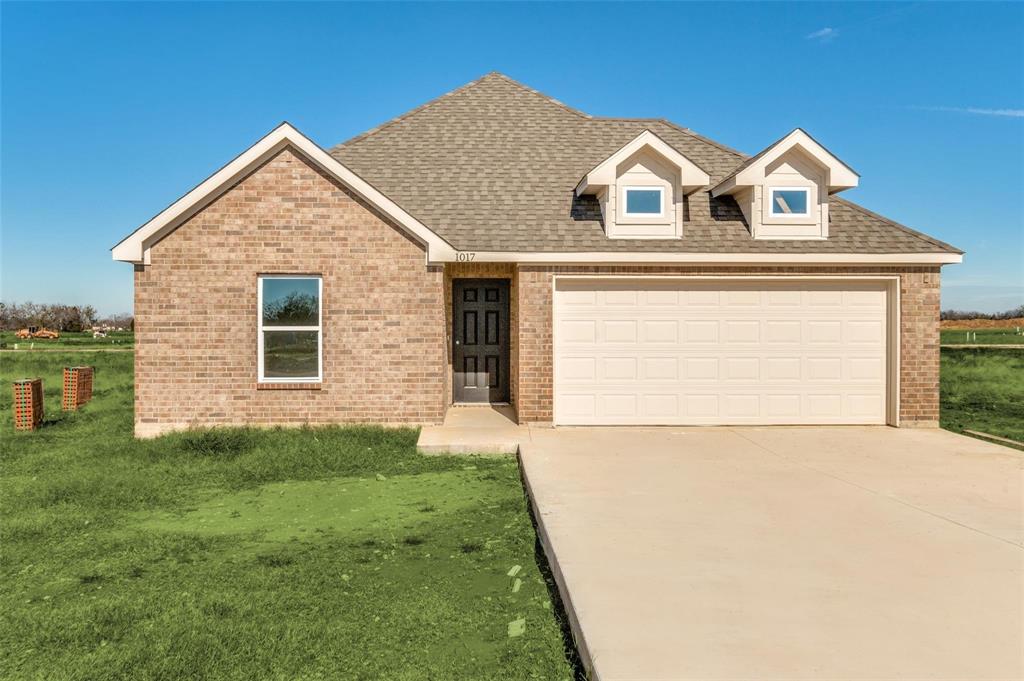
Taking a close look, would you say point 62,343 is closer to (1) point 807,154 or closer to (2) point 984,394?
(1) point 807,154

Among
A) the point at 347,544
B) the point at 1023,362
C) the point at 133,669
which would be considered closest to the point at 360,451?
the point at 347,544

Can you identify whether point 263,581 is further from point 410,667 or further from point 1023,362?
point 1023,362

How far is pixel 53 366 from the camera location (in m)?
26.4

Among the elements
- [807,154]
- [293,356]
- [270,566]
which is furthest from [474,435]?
[807,154]

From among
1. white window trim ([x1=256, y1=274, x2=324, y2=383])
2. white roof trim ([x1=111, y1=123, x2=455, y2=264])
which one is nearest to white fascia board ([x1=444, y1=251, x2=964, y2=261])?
white roof trim ([x1=111, y1=123, x2=455, y2=264])

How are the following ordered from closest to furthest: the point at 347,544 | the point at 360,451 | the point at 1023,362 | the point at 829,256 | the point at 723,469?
the point at 347,544
the point at 723,469
the point at 360,451
the point at 829,256
the point at 1023,362

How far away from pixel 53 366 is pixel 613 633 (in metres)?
29.6

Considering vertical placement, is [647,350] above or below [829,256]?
below

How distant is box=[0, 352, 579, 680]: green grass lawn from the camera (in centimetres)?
389

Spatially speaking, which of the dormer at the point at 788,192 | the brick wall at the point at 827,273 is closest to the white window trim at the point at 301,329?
the brick wall at the point at 827,273

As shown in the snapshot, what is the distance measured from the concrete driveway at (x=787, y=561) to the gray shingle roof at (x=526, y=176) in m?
4.03

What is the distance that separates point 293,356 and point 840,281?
952 centimetres

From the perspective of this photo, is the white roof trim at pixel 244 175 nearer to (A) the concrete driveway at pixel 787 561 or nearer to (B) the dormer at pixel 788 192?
(A) the concrete driveway at pixel 787 561

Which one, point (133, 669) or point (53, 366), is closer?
point (133, 669)
